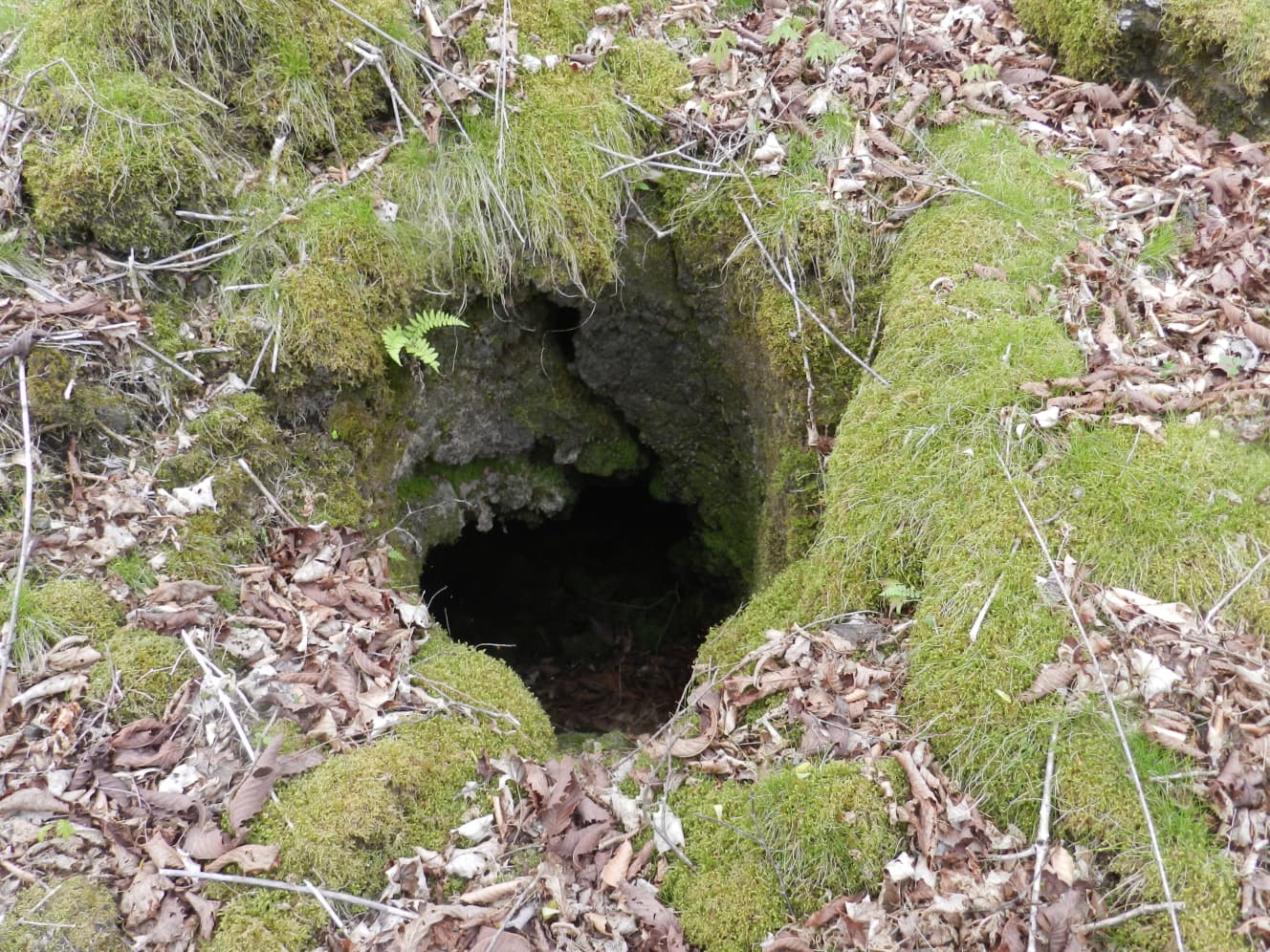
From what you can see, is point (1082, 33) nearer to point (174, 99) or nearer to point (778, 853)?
point (778, 853)

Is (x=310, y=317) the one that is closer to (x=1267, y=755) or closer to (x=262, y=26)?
(x=262, y=26)

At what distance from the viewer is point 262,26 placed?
4324 millimetres

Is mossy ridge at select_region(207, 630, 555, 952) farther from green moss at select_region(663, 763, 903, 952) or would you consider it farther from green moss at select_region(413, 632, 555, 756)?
green moss at select_region(663, 763, 903, 952)

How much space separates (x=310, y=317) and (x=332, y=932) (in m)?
2.85

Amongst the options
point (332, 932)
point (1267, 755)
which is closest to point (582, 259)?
point (332, 932)

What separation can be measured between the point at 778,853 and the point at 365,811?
145 centimetres

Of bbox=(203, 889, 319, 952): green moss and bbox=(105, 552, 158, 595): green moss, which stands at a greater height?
bbox=(105, 552, 158, 595): green moss

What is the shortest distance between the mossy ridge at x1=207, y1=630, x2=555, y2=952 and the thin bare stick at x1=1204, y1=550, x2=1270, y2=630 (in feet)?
8.46

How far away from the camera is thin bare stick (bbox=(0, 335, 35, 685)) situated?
9.89 ft

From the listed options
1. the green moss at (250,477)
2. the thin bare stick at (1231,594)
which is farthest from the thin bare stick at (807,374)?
A: the green moss at (250,477)

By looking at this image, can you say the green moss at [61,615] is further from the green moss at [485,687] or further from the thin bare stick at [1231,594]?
the thin bare stick at [1231,594]

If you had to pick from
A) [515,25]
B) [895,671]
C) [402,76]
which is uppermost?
[515,25]

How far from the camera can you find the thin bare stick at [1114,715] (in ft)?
7.81

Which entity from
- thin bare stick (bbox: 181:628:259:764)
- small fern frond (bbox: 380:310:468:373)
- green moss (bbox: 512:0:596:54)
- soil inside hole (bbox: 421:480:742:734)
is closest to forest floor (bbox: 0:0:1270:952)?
thin bare stick (bbox: 181:628:259:764)
